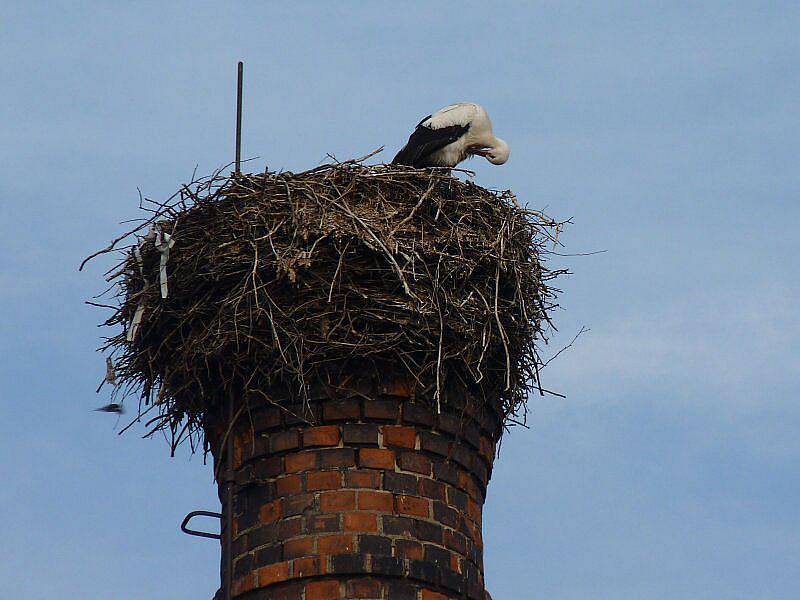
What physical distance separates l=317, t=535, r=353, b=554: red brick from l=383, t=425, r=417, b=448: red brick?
23.7 inches

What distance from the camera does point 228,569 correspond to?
23.3 ft

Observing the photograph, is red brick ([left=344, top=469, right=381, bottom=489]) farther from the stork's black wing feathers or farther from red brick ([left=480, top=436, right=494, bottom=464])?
the stork's black wing feathers

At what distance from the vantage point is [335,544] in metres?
6.85

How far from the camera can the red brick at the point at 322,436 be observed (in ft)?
23.6

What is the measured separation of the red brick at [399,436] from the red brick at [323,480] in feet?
1.09

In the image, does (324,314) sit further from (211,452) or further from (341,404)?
(211,452)

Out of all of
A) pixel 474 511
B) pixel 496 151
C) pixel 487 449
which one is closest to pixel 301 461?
pixel 474 511

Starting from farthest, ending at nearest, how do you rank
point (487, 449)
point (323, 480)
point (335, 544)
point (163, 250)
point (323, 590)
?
point (163, 250) < point (487, 449) < point (323, 480) < point (335, 544) < point (323, 590)

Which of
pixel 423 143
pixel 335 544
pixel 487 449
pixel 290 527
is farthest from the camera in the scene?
pixel 423 143

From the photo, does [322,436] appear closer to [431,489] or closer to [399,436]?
[399,436]

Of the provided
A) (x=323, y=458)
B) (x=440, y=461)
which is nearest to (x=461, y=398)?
(x=440, y=461)

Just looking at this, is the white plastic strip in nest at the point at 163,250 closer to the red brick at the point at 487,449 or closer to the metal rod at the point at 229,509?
the metal rod at the point at 229,509

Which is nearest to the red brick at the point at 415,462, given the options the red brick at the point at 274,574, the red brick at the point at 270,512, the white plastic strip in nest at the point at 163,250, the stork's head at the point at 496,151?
the red brick at the point at 270,512

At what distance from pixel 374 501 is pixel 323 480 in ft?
0.93
